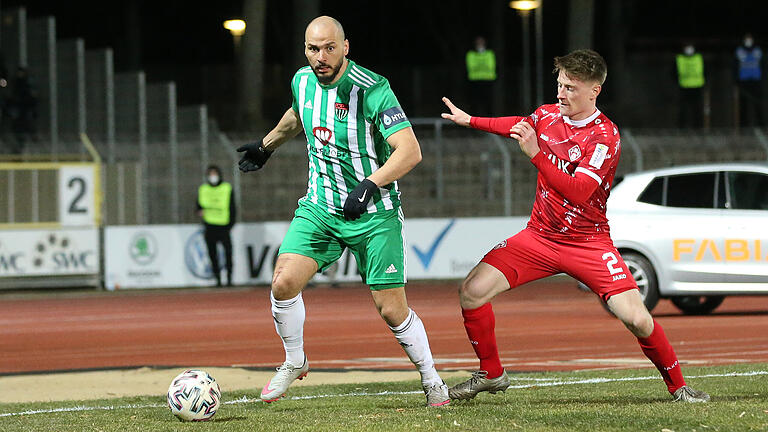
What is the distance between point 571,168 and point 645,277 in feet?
26.3

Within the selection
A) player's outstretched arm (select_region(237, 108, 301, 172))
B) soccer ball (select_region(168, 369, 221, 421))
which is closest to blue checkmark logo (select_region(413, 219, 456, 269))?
player's outstretched arm (select_region(237, 108, 301, 172))

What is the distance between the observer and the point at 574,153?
25.2 ft

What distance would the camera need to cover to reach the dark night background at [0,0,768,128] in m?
40.2

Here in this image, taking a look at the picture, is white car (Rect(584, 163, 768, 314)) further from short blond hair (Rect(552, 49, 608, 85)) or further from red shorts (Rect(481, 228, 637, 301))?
short blond hair (Rect(552, 49, 608, 85))

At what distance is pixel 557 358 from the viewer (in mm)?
11898

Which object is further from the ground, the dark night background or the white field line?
the dark night background

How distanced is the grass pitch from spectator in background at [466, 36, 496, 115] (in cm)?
2030

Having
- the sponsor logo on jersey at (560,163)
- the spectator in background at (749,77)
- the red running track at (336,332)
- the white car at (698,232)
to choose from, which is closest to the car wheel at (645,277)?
the white car at (698,232)

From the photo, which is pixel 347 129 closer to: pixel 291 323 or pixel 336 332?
pixel 291 323

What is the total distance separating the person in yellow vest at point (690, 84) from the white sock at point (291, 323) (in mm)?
24092

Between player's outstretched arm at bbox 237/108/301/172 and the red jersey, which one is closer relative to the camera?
the red jersey

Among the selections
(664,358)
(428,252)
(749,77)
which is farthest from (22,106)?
(664,358)

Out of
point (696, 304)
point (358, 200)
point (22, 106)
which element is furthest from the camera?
point (22, 106)

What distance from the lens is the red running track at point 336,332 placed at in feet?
40.0
